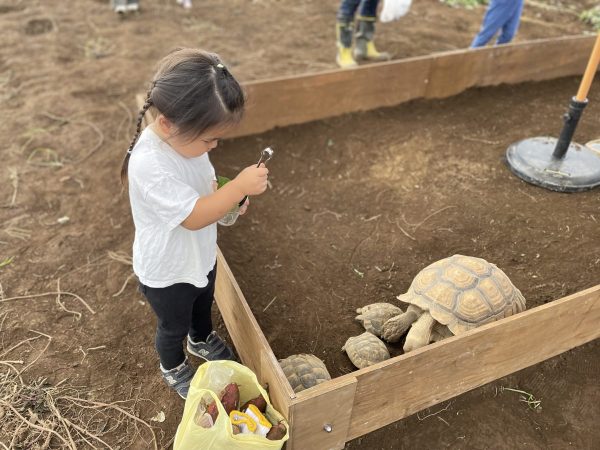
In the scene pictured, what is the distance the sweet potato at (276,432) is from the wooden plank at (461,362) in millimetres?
107

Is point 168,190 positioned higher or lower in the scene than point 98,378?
higher

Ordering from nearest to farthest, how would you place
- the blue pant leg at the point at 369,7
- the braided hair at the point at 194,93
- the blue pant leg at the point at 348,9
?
the braided hair at the point at 194,93
the blue pant leg at the point at 348,9
the blue pant leg at the point at 369,7

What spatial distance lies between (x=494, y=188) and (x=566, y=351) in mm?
1368

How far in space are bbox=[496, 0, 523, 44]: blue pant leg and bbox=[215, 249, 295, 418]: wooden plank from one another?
12.9ft

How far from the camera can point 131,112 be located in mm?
4516

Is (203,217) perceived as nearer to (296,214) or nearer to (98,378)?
(98,378)

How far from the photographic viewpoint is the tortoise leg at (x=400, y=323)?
2436 mm

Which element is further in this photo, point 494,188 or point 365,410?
point 494,188

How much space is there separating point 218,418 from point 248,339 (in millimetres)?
580

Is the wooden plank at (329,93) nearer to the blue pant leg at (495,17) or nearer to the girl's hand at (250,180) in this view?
the blue pant leg at (495,17)

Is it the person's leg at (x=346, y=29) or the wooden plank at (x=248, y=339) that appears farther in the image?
the person's leg at (x=346, y=29)

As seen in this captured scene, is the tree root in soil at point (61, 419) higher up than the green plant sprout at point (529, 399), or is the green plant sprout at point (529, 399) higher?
the green plant sprout at point (529, 399)

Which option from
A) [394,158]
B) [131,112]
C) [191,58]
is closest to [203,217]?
[191,58]

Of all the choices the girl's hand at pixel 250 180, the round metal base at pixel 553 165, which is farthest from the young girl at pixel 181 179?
the round metal base at pixel 553 165
